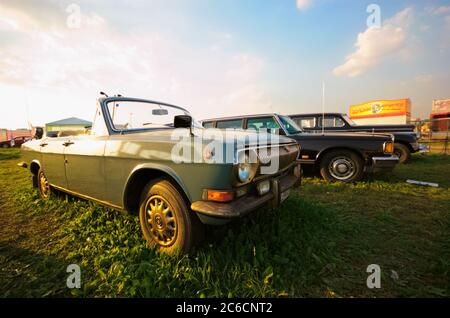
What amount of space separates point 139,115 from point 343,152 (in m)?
4.27

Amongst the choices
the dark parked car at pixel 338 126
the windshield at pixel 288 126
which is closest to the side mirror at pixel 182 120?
the windshield at pixel 288 126

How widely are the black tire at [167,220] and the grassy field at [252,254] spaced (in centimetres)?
13

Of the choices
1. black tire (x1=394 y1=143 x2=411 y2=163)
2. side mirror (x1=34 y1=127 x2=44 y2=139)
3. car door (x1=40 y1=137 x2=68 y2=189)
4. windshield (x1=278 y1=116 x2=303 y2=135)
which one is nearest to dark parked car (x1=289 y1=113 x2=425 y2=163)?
black tire (x1=394 y1=143 x2=411 y2=163)

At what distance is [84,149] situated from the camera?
2.74m

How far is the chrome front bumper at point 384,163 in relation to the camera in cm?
436

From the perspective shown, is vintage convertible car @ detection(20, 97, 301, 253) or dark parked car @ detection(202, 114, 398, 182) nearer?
vintage convertible car @ detection(20, 97, 301, 253)

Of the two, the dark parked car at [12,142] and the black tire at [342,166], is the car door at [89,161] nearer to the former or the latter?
the black tire at [342,166]

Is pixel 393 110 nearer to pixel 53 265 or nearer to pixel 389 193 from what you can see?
pixel 389 193

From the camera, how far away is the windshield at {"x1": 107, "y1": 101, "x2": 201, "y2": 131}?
2779mm

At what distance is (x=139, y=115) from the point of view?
3.02m

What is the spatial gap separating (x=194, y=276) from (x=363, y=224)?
7.73 ft

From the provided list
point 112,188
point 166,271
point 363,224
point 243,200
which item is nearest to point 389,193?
point 363,224

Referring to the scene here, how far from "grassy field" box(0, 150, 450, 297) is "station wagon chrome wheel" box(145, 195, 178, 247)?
163mm

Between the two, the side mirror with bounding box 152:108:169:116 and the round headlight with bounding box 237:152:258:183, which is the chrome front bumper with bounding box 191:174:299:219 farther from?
the side mirror with bounding box 152:108:169:116
